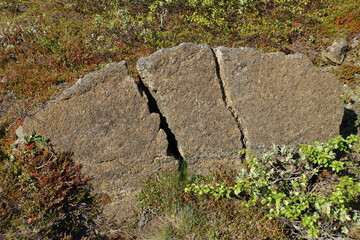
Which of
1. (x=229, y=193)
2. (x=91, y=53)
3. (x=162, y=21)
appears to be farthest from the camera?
(x=162, y=21)

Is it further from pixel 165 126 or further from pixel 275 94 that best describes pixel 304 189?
pixel 165 126

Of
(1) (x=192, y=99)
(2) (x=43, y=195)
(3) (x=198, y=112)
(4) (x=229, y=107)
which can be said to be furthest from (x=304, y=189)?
(2) (x=43, y=195)

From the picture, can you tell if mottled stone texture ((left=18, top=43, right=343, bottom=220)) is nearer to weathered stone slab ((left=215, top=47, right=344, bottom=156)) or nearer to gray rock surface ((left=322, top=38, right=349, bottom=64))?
weathered stone slab ((left=215, top=47, right=344, bottom=156))

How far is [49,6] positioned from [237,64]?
319 inches

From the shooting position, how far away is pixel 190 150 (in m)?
5.23

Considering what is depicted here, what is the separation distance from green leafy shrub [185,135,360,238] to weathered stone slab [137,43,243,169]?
25.0 inches

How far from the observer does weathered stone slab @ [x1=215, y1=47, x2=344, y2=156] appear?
519cm

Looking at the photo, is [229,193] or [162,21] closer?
[229,193]

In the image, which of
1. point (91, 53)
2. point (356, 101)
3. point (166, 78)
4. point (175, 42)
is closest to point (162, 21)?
point (175, 42)

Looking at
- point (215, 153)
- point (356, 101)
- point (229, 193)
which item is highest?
point (356, 101)

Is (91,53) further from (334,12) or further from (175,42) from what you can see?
(334,12)

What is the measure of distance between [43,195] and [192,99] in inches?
122

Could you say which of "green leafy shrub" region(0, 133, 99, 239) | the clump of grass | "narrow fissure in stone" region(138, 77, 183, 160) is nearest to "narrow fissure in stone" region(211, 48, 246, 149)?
the clump of grass

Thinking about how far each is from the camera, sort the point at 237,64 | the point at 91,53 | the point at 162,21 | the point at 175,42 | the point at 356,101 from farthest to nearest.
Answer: the point at 162,21, the point at 175,42, the point at 91,53, the point at 356,101, the point at 237,64
